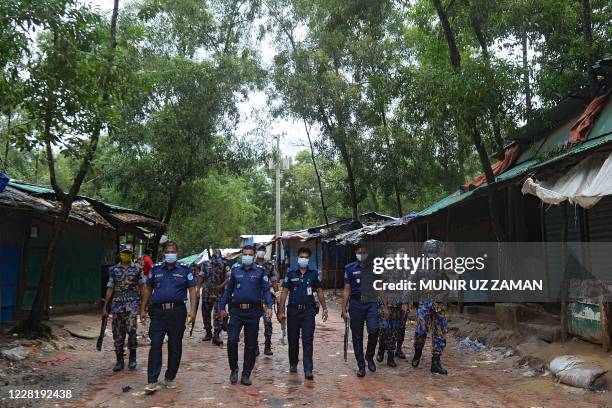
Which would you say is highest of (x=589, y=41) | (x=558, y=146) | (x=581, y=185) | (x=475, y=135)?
(x=589, y=41)

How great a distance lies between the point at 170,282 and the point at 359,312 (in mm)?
2745

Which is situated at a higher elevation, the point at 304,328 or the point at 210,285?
the point at 210,285

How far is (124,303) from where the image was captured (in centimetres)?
801

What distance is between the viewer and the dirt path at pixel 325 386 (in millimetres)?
6352

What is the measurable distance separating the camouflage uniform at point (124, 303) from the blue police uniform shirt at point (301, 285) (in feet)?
7.40

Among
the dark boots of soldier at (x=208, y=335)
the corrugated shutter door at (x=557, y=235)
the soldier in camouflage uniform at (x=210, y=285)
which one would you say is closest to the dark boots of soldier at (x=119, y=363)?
the soldier in camouflage uniform at (x=210, y=285)

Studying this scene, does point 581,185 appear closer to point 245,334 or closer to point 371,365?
point 371,365

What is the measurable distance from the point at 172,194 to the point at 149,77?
10592mm

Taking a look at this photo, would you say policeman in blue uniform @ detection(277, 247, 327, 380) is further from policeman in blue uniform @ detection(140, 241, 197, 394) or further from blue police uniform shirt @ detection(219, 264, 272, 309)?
policeman in blue uniform @ detection(140, 241, 197, 394)

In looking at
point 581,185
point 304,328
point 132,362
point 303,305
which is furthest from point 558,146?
point 132,362

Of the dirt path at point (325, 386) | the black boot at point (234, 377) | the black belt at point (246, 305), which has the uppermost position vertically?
the black belt at point (246, 305)

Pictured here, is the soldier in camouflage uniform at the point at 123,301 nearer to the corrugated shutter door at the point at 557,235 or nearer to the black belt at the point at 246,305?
the black belt at the point at 246,305

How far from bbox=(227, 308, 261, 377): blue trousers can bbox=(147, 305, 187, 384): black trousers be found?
66 cm

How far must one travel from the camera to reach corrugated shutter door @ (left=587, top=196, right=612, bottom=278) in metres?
9.38
